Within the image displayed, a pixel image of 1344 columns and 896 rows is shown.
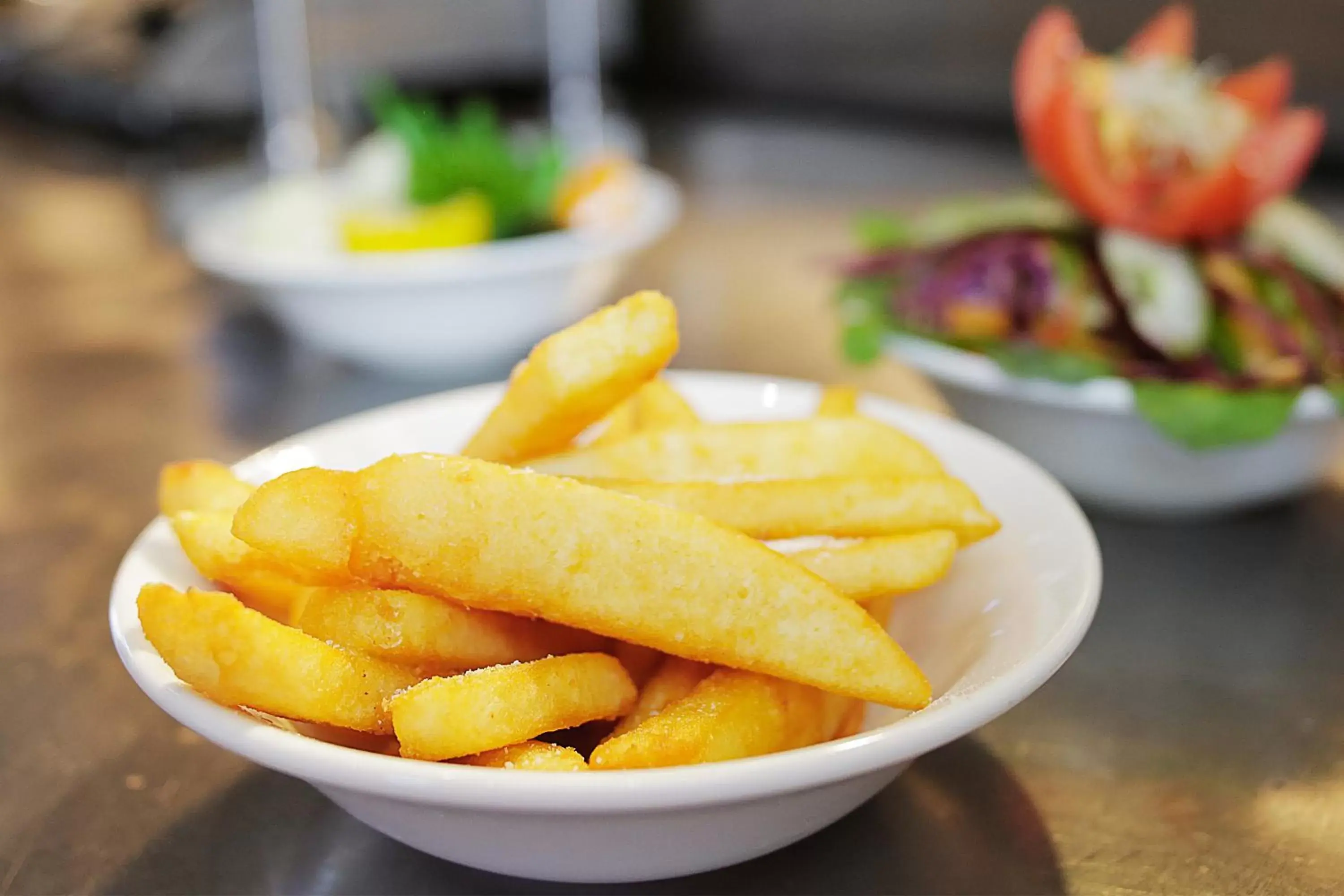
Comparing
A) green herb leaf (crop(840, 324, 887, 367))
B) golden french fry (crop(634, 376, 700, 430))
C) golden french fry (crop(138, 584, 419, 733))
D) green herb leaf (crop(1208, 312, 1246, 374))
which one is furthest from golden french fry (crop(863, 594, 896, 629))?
green herb leaf (crop(1208, 312, 1246, 374))

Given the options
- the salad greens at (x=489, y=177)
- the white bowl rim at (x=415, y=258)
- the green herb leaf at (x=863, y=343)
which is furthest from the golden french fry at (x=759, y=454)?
the salad greens at (x=489, y=177)

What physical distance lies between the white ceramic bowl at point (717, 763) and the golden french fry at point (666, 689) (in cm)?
8

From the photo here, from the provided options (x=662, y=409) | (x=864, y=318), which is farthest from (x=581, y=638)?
(x=864, y=318)

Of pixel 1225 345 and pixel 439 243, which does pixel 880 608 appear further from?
pixel 439 243

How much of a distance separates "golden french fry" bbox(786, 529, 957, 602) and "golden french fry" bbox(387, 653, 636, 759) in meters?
0.15

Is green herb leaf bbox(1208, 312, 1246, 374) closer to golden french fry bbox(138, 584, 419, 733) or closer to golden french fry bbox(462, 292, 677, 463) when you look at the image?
golden french fry bbox(462, 292, 677, 463)

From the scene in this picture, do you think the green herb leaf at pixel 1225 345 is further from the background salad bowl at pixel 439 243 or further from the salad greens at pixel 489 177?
the salad greens at pixel 489 177

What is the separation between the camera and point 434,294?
1.73 m

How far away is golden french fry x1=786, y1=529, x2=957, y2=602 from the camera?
763 mm

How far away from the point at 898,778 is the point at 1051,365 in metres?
0.55

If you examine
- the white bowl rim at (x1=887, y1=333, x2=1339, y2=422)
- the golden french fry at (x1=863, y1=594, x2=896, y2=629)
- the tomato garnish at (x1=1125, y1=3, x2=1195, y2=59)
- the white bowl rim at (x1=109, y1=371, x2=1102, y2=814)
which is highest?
the tomato garnish at (x1=1125, y1=3, x2=1195, y2=59)

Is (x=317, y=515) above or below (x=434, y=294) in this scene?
above

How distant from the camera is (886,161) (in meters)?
3.85

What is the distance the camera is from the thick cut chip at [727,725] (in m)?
0.65
